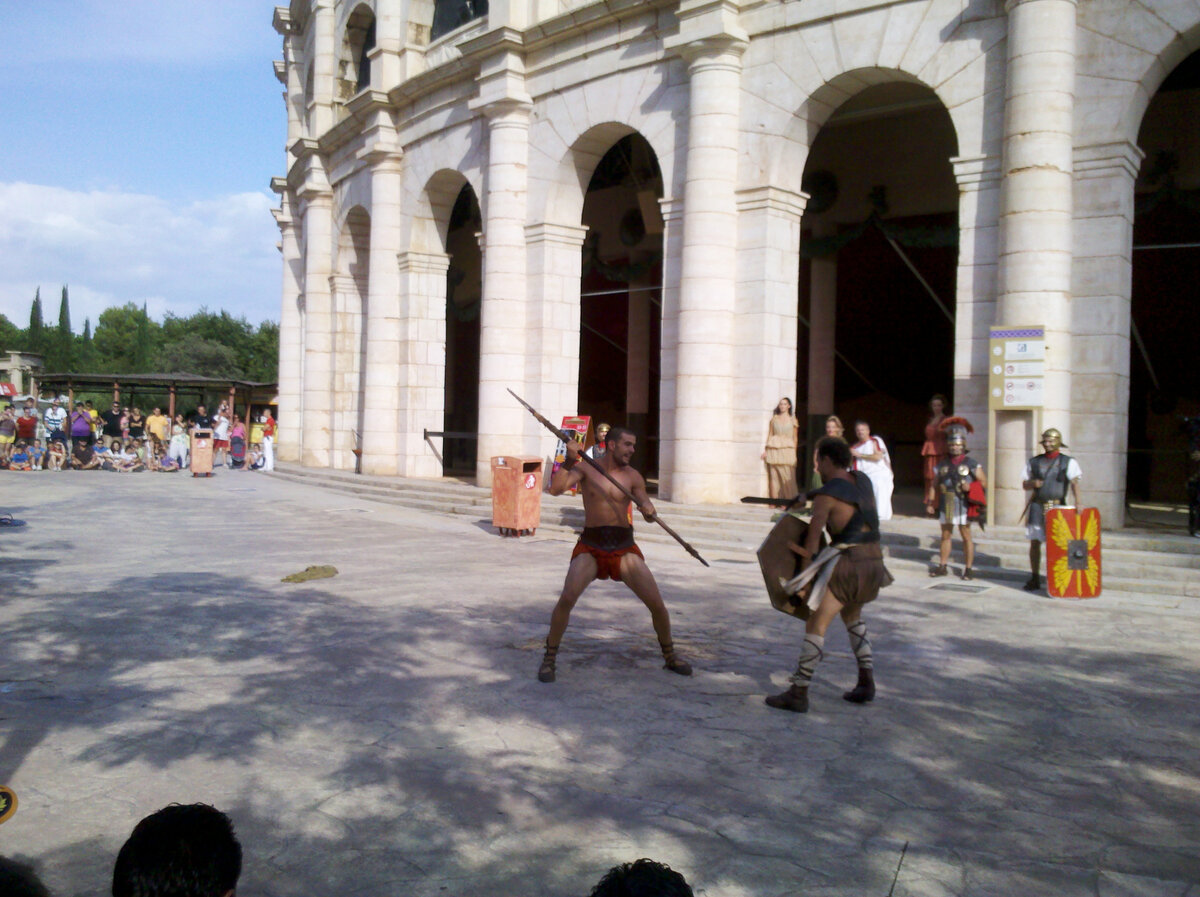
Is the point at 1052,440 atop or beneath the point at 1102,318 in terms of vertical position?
beneath

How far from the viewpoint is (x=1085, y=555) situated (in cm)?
962

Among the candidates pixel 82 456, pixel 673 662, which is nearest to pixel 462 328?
pixel 82 456

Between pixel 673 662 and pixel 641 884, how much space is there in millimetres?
4980

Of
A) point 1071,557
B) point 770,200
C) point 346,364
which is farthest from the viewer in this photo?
point 346,364

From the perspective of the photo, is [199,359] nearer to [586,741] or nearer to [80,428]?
[80,428]

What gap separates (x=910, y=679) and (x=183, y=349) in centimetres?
7872

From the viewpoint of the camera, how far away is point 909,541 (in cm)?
1212

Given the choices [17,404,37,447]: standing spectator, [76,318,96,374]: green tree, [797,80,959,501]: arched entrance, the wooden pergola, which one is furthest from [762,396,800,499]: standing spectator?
[76,318,96,374]: green tree

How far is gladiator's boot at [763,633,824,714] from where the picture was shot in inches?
228

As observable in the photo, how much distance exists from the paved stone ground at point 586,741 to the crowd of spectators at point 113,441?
18.3 meters

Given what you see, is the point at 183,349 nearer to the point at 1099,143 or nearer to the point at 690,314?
the point at 690,314

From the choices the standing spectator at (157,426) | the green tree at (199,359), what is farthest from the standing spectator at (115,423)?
the green tree at (199,359)

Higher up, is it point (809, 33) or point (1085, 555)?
point (809, 33)

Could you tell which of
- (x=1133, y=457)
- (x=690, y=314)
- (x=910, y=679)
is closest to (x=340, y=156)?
(x=690, y=314)
